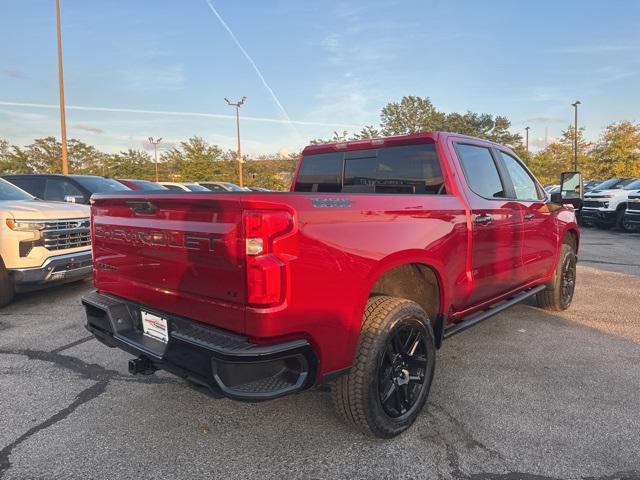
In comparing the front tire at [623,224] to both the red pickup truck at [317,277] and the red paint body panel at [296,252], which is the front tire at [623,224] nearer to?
the red pickup truck at [317,277]

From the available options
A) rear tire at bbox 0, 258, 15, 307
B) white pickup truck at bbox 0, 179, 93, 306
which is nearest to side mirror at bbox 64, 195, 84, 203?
white pickup truck at bbox 0, 179, 93, 306

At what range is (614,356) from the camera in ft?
13.0

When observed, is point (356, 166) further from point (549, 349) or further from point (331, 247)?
point (549, 349)

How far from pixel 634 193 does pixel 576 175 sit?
1071 cm

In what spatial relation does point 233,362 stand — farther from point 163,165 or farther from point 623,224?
point 163,165

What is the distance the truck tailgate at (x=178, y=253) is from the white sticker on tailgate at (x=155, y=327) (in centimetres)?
6

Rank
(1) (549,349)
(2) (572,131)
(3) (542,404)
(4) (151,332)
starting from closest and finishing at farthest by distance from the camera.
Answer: (4) (151,332) < (3) (542,404) < (1) (549,349) < (2) (572,131)

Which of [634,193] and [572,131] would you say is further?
[572,131]

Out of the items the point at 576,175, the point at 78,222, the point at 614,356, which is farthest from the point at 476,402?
the point at 78,222

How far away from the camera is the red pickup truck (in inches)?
80.4

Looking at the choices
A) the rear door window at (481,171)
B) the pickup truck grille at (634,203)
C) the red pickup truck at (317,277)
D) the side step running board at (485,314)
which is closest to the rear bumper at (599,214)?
the pickup truck grille at (634,203)

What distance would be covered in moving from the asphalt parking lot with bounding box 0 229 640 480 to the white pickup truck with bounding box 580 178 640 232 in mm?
12728

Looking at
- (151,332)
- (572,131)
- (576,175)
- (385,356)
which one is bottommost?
(385,356)

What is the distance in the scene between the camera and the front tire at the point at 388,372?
245 cm
